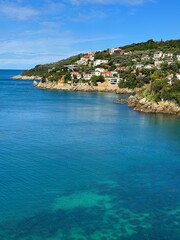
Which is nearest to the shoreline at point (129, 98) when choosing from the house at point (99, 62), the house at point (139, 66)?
the house at point (139, 66)

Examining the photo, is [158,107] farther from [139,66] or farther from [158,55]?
[158,55]

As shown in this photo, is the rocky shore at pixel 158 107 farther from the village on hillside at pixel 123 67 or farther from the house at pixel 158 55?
the house at pixel 158 55

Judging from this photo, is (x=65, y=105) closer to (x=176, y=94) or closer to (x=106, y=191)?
(x=176, y=94)

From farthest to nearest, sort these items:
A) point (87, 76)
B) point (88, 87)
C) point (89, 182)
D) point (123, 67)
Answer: point (123, 67), point (87, 76), point (88, 87), point (89, 182)

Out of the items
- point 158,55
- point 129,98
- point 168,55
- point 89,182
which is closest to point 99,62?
point 158,55

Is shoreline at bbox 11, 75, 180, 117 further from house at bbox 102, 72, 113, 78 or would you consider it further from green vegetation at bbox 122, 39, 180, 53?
green vegetation at bbox 122, 39, 180, 53

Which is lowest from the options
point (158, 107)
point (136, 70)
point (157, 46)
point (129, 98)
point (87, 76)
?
point (158, 107)

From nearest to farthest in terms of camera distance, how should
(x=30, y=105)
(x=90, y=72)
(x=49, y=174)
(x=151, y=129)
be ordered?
(x=49, y=174) → (x=151, y=129) → (x=30, y=105) → (x=90, y=72)

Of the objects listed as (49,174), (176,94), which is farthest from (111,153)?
(176,94)
